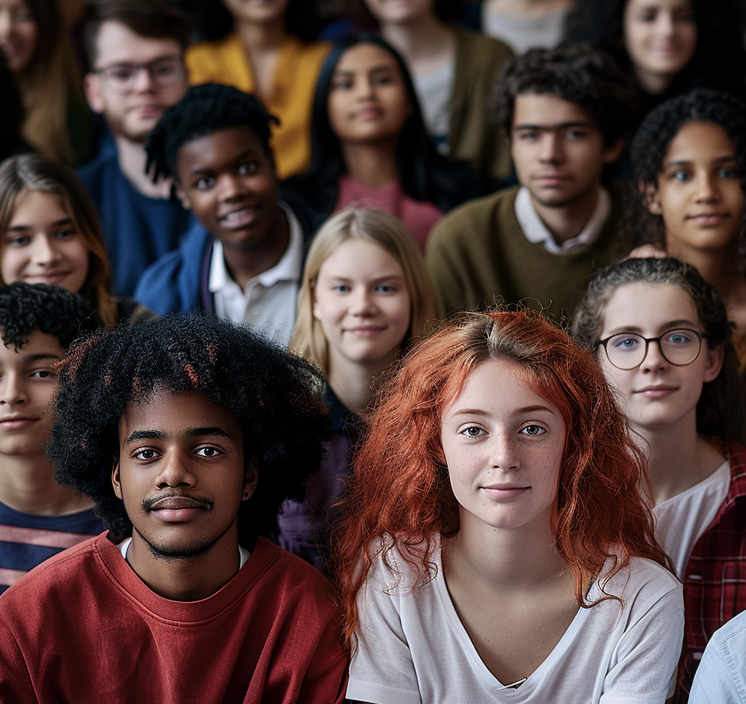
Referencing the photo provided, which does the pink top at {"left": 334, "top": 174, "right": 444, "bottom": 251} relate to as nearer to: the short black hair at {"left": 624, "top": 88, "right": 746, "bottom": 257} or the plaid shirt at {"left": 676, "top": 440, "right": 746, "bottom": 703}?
the short black hair at {"left": 624, "top": 88, "right": 746, "bottom": 257}

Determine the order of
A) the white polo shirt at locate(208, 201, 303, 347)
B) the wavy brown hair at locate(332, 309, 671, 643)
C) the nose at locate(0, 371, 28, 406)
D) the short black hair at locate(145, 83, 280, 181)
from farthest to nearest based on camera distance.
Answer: the white polo shirt at locate(208, 201, 303, 347) → the short black hair at locate(145, 83, 280, 181) → the nose at locate(0, 371, 28, 406) → the wavy brown hair at locate(332, 309, 671, 643)

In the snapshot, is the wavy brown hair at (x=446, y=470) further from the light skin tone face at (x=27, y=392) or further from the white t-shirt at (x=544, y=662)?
the light skin tone face at (x=27, y=392)

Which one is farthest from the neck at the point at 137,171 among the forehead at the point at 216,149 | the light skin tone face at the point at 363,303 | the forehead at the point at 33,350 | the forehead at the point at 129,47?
the forehead at the point at 33,350

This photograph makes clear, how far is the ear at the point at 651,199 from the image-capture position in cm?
259

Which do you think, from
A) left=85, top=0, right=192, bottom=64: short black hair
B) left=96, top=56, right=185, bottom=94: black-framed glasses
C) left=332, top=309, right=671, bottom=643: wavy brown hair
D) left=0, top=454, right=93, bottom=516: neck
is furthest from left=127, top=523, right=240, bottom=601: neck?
left=85, top=0, right=192, bottom=64: short black hair

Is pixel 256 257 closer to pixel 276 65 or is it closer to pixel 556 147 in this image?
pixel 556 147

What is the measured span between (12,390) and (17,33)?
2.01 m

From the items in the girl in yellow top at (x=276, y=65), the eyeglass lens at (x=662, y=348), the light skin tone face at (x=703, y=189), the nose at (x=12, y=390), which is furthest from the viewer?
the girl in yellow top at (x=276, y=65)

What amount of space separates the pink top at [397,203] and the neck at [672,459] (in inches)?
48.6

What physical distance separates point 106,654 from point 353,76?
202 cm

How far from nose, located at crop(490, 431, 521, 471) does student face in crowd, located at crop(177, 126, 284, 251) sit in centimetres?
131

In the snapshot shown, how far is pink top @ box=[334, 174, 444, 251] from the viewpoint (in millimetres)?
3031

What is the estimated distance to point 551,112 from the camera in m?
2.67

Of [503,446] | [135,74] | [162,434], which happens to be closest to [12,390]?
[162,434]
